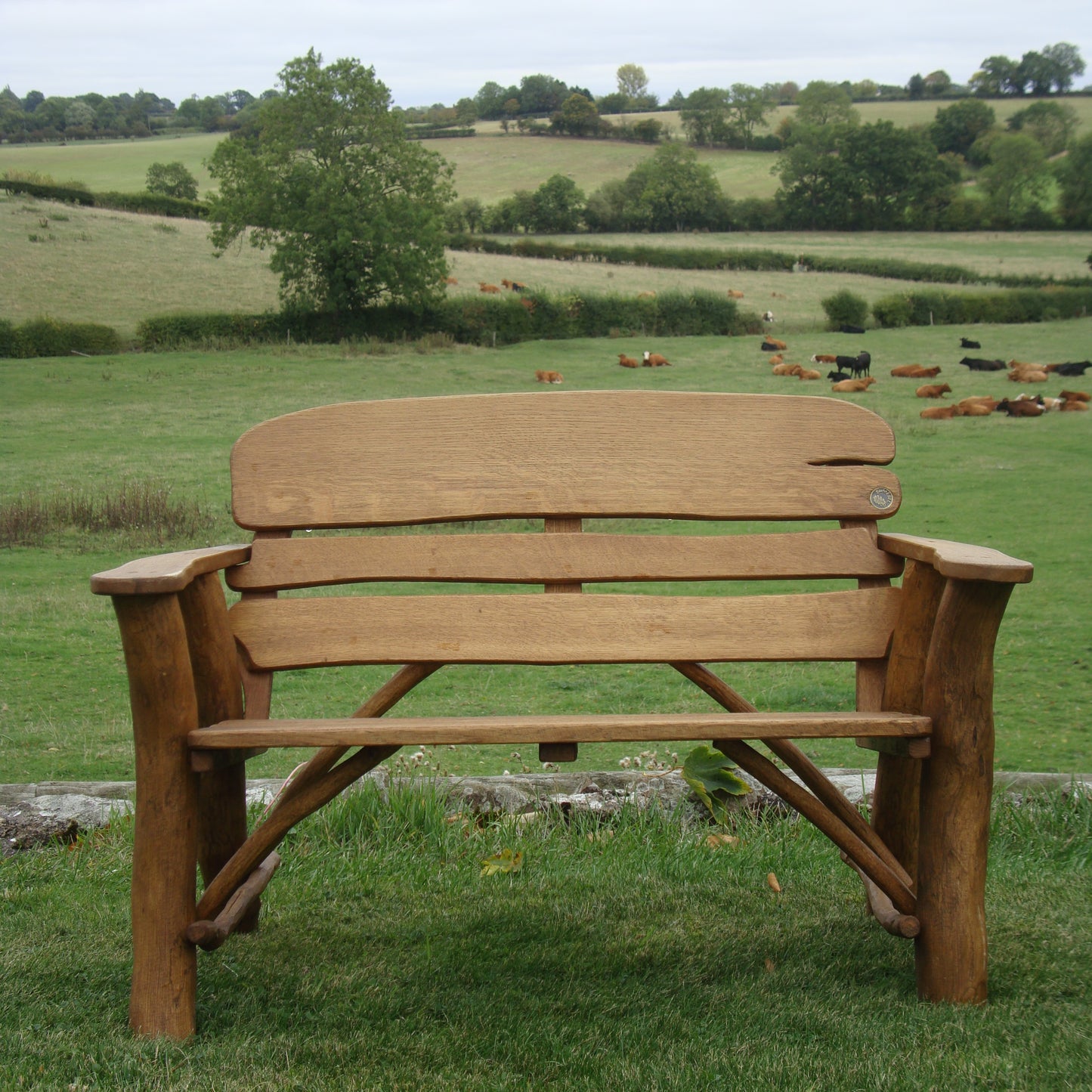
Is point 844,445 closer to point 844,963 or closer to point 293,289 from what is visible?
point 844,963

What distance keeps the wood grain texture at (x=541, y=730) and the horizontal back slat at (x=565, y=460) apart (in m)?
0.64

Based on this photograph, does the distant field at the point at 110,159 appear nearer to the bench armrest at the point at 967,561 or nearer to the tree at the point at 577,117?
the tree at the point at 577,117

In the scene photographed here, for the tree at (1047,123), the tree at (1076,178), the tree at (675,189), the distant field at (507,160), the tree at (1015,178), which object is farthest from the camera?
the tree at (1076,178)

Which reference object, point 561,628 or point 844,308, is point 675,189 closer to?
point 844,308

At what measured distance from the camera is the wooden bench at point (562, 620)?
215 centimetres

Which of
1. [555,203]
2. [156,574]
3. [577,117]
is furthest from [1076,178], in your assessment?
[156,574]

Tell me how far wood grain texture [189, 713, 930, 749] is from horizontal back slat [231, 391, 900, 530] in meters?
0.64

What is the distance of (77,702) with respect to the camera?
729 centimetres

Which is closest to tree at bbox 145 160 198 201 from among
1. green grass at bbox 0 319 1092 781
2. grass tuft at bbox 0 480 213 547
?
green grass at bbox 0 319 1092 781

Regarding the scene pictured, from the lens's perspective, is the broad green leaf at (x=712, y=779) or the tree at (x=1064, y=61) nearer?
the broad green leaf at (x=712, y=779)

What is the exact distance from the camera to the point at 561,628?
8.48 ft

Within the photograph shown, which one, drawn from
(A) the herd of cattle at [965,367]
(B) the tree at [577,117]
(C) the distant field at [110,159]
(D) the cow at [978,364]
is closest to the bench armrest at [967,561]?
(A) the herd of cattle at [965,367]

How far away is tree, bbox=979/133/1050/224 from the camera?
103 ft

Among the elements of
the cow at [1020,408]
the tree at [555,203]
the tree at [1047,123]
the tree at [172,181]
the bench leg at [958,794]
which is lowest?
the cow at [1020,408]
